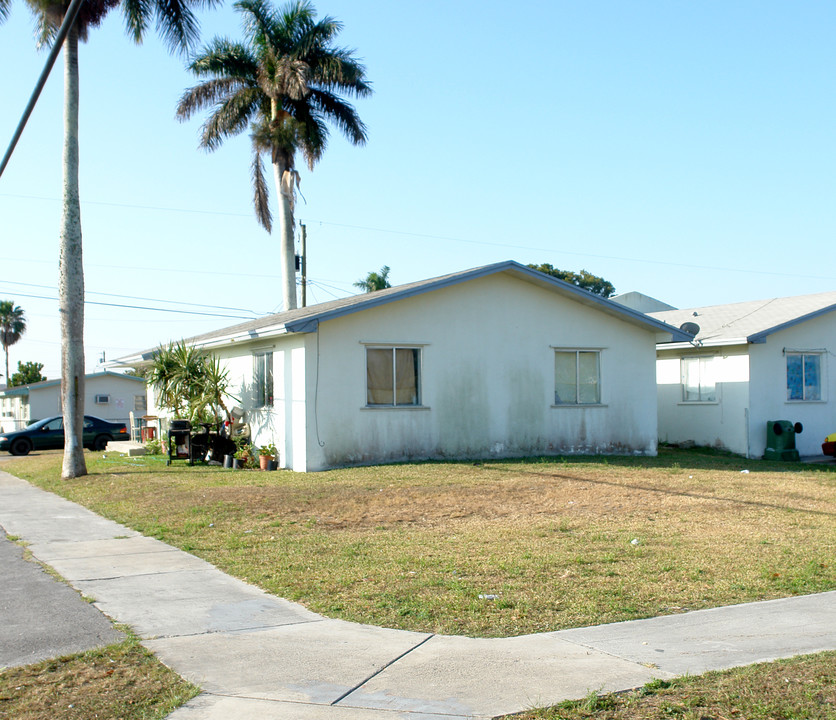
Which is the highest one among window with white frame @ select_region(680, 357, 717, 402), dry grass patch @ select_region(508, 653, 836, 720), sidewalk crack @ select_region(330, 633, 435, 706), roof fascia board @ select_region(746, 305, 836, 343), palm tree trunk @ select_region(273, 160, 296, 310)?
palm tree trunk @ select_region(273, 160, 296, 310)

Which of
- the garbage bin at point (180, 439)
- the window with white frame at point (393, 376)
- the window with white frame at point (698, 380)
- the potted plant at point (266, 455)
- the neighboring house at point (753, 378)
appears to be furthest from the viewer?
the window with white frame at point (698, 380)

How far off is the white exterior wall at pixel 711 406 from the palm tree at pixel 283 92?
13064mm

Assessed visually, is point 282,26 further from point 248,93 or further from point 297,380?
point 297,380

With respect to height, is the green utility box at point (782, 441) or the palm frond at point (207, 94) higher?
the palm frond at point (207, 94)

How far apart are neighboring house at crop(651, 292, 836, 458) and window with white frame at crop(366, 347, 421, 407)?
8.06 metres

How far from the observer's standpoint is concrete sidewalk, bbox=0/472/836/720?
185 inches

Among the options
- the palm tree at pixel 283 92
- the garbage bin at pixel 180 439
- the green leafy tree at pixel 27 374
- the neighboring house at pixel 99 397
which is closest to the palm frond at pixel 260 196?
the palm tree at pixel 283 92

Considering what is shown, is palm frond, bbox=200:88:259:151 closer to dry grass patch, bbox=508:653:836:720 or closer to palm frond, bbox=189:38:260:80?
palm frond, bbox=189:38:260:80

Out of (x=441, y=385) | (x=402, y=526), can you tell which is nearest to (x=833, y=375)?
(x=441, y=385)

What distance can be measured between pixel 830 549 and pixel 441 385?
10.3m

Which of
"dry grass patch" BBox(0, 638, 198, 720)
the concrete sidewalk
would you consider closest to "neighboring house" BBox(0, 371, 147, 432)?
the concrete sidewalk

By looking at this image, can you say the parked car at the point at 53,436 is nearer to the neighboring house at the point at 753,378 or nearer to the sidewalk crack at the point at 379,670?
the neighboring house at the point at 753,378

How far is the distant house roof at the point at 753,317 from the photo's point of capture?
20859mm

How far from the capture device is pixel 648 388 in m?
20.7
